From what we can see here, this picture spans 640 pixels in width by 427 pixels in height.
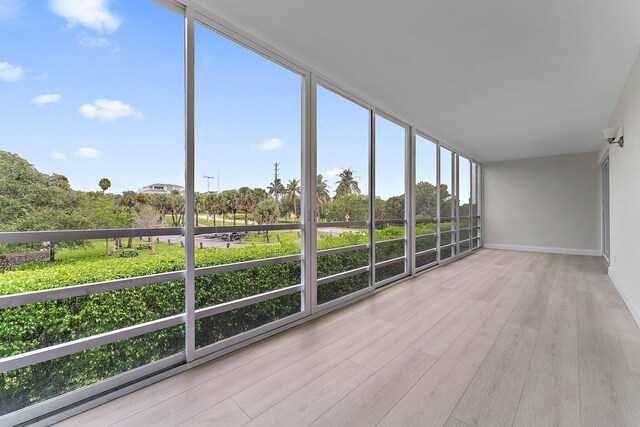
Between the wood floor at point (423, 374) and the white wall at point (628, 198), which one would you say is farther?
the white wall at point (628, 198)

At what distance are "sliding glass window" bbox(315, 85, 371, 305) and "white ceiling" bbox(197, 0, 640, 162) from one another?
1.12ft

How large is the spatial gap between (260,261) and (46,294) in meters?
1.37

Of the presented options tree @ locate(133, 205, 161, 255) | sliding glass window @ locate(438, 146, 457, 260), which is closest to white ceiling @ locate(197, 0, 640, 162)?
tree @ locate(133, 205, 161, 255)

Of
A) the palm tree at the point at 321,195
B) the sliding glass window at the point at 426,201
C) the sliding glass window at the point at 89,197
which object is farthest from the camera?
the sliding glass window at the point at 426,201

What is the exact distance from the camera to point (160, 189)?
75.5 inches

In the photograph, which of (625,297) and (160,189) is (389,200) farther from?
(160,189)

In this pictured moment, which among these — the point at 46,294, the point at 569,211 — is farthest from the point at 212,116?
the point at 569,211

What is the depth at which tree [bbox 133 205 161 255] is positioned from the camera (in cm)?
185

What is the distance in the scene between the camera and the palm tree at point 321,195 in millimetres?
2932

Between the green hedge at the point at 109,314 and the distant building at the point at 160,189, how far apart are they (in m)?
0.44

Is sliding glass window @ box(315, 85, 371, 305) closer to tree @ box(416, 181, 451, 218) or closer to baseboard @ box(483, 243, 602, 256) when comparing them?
tree @ box(416, 181, 451, 218)

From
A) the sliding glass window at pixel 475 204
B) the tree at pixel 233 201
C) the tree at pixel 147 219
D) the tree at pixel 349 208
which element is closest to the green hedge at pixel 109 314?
the tree at pixel 147 219

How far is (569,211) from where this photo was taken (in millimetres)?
6770

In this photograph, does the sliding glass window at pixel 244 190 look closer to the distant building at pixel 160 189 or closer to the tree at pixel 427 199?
the distant building at pixel 160 189
